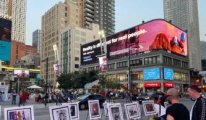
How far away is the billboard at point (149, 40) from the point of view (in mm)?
87150

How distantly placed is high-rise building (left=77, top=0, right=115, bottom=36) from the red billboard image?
7263 centimetres

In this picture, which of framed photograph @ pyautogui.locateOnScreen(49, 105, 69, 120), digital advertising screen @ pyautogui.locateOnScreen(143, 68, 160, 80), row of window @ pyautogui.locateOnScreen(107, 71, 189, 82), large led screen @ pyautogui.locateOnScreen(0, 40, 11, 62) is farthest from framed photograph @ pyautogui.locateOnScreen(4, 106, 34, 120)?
row of window @ pyautogui.locateOnScreen(107, 71, 189, 82)

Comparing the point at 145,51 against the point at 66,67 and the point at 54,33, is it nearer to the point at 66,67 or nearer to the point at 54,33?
the point at 66,67

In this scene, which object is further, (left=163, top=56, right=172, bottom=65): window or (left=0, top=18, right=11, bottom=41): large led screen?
(left=163, top=56, right=172, bottom=65): window

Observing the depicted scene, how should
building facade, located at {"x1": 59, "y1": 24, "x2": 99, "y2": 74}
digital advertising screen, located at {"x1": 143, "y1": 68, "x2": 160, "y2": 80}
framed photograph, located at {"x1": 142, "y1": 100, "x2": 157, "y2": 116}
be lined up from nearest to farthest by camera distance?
framed photograph, located at {"x1": 142, "y1": 100, "x2": 157, "y2": 116} → digital advertising screen, located at {"x1": 143, "y1": 68, "x2": 160, "y2": 80} → building facade, located at {"x1": 59, "y1": 24, "x2": 99, "y2": 74}

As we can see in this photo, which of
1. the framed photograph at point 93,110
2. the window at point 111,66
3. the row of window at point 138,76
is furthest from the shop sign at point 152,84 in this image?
the framed photograph at point 93,110

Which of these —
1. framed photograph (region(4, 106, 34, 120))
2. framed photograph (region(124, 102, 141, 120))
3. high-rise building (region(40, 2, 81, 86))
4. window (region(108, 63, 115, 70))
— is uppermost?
high-rise building (region(40, 2, 81, 86))

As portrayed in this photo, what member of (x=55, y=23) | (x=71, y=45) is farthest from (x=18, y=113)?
(x=55, y=23)

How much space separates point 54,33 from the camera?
163625 mm

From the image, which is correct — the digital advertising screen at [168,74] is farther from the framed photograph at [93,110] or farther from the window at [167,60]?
the framed photograph at [93,110]

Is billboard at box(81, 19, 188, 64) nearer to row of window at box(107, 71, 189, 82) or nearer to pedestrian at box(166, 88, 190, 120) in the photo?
row of window at box(107, 71, 189, 82)

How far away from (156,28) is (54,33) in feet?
282

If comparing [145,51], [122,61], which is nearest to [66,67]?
[122,61]

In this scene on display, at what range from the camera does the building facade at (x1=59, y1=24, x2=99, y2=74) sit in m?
145
